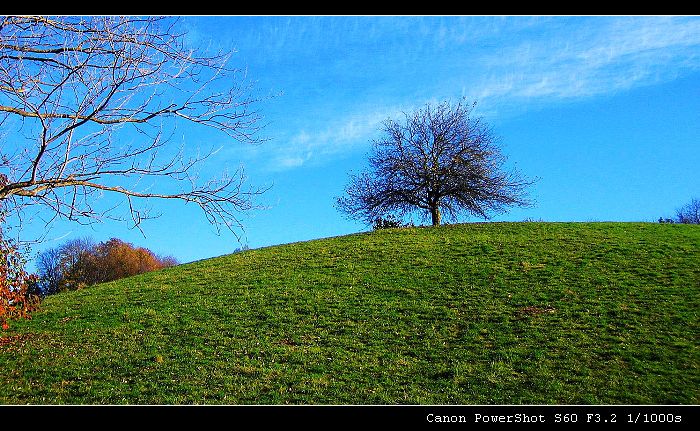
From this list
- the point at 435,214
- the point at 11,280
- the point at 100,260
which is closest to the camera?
the point at 11,280

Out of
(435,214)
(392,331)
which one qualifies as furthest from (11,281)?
(435,214)

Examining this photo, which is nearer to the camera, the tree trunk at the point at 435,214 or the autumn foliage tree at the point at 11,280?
the autumn foliage tree at the point at 11,280

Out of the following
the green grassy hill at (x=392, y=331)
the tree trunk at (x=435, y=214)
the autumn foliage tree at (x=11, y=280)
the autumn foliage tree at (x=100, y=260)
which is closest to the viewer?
the autumn foliage tree at (x=11, y=280)

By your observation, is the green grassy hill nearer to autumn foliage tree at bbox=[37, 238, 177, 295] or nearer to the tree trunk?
the tree trunk

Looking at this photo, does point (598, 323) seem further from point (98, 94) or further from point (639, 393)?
point (98, 94)

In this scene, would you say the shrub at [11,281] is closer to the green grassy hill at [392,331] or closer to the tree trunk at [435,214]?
the green grassy hill at [392,331]

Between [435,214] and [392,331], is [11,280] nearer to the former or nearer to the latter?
[392,331]

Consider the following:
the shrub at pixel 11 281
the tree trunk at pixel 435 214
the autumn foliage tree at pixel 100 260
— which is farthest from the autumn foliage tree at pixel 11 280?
the autumn foliage tree at pixel 100 260

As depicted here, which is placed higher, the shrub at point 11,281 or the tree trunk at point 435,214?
the tree trunk at point 435,214

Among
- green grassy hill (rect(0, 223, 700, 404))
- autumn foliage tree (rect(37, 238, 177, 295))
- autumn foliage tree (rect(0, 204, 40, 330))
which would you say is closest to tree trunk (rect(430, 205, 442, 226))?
green grassy hill (rect(0, 223, 700, 404))

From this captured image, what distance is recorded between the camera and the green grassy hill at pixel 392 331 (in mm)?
13375

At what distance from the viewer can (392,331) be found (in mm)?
17938

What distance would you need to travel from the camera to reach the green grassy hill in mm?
13375
